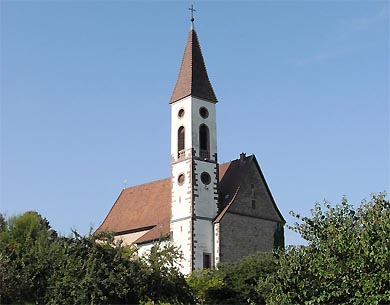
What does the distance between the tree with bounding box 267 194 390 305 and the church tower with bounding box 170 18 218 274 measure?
71.5 feet

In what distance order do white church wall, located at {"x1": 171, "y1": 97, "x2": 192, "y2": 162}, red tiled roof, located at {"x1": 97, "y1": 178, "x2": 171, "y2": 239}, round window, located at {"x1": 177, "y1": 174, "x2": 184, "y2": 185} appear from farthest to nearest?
red tiled roof, located at {"x1": 97, "y1": 178, "x2": 171, "y2": 239}, white church wall, located at {"x1": 171, "y1": 97, "x2": 192, "y2": 162}, round window, located at {"x1": 177, "y1": 174, "x2": 184, "y2": 185}

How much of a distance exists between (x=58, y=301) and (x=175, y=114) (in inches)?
956

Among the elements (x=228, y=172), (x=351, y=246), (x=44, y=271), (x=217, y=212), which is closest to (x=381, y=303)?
(x=351, y=246)

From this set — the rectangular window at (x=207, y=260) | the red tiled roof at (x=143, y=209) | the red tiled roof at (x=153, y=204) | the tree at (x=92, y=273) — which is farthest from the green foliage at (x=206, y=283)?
the tree at (x=92, y=273)

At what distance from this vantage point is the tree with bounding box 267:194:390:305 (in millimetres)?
16969

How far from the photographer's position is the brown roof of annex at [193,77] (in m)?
44.8

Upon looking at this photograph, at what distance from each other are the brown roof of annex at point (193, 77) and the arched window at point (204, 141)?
7.08ft

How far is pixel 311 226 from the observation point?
19516 millimetres

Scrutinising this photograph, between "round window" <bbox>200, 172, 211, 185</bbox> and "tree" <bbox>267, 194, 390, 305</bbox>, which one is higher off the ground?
"round window" <bbox>200, 172, 211, 185</bbox>

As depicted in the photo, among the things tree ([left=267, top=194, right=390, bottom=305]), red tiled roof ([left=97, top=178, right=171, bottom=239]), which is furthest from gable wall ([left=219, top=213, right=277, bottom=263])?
tree ([left=267, top=194, right=390, bottom=305])

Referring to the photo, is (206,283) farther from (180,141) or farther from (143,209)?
(143,209)

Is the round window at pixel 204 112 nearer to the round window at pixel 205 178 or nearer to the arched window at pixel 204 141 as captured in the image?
the arched window at pixel 204 141

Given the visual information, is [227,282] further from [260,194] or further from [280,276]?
[280,276]

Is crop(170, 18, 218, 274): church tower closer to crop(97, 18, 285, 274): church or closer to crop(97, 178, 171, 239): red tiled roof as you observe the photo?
crop(97, 18, 285, 274): church
